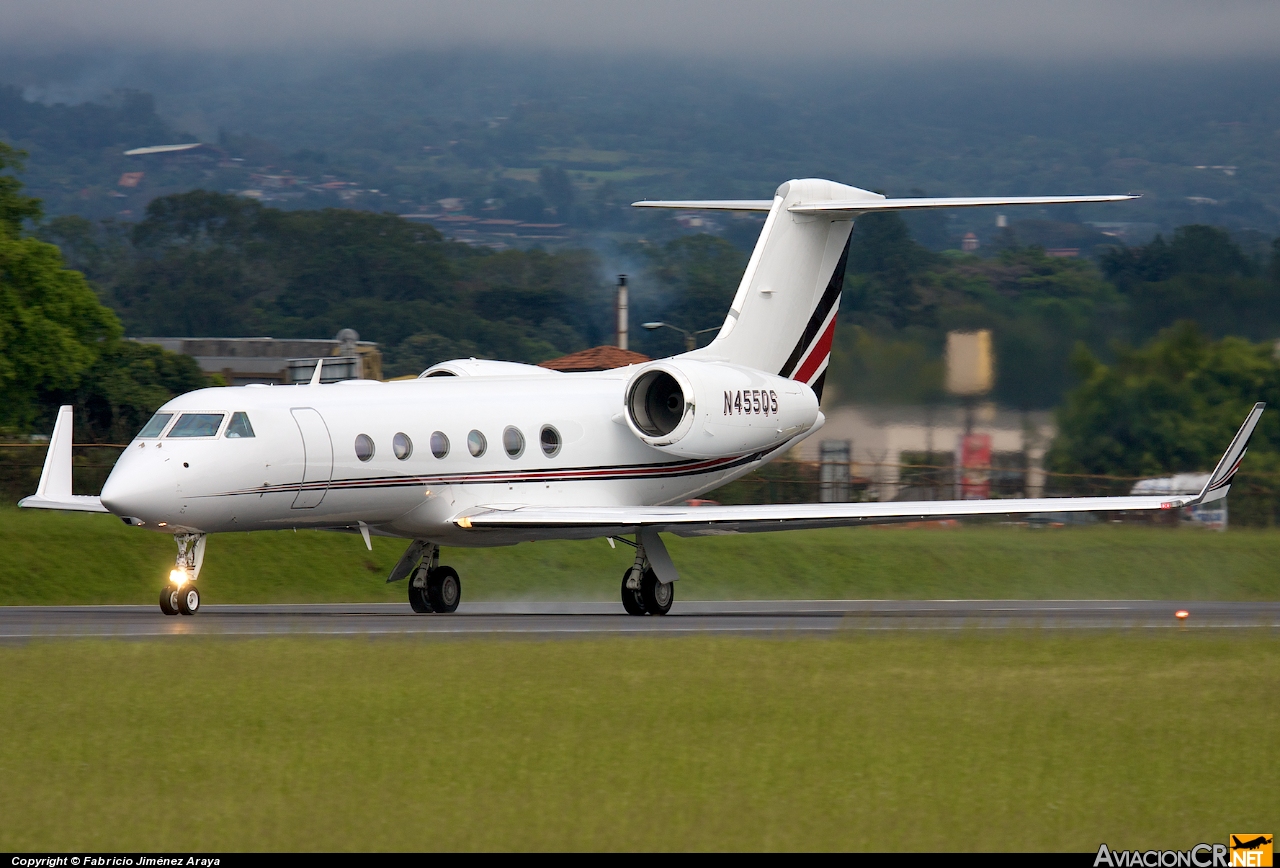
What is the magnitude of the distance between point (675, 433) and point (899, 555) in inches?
504

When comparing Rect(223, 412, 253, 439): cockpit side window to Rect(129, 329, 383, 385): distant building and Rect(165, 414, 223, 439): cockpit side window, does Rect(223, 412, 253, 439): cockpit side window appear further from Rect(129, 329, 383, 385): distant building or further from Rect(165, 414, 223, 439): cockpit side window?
Rect(129, 329, 383, 385): distant building

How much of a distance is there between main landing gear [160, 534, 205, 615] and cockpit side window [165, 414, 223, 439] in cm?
123

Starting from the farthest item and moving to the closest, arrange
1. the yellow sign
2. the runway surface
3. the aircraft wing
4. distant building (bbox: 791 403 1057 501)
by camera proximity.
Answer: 1. distant building (bbox: 791 403 1057 501)
2. the aircraft wing
3. the runway surface
4. the yellow sign

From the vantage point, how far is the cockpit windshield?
21.5 meters

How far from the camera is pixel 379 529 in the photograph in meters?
24.2

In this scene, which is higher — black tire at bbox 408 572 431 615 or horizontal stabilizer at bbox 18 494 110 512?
horizontal stabilizer at bbox 18 494 110 512

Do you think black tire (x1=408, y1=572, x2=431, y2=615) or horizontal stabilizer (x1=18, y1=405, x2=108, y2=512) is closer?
horizontal stabilizer (x1=18, y1=405, x2=108, y2=512)

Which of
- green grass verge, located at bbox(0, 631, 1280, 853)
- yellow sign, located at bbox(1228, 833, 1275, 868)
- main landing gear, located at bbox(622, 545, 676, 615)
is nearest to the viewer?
yellow sign, located at bbox(1228, 833, 1275, 868)

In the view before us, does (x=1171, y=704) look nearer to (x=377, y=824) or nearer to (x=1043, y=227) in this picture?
(x=377, y=824)

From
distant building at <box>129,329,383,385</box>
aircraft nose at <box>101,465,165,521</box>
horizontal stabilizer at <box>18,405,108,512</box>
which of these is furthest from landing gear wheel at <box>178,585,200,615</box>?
distant building at <box>129,329,383,385</box>

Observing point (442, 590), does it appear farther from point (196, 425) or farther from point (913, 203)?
point (913, 203)

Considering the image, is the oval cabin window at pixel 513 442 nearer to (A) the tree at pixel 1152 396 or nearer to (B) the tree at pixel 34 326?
(A) the tree at pixel 1152 396

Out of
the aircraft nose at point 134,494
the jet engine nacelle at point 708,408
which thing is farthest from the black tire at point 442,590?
the aircraft nose at point 134,494

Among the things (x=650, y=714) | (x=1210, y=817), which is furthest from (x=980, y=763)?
(x=650, y=714)
